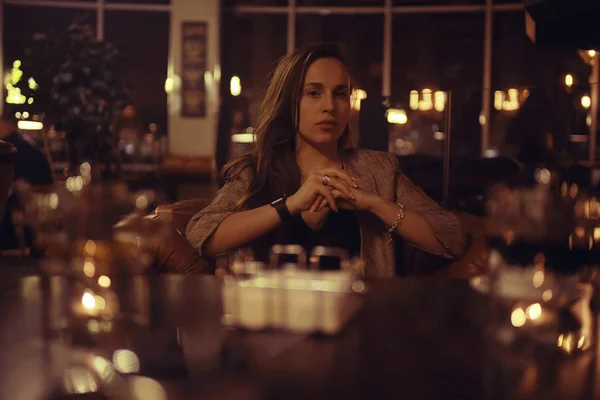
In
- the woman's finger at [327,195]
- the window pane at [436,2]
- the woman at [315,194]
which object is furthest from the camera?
the window pane at [436,2]

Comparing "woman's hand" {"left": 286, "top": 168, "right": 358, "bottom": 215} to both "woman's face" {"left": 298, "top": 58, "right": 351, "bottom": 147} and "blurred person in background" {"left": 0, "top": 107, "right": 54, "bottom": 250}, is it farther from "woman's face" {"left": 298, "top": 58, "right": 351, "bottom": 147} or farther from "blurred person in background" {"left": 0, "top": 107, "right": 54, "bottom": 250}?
"blurred person in background" {"left": 0, "top": 107, "right": 54, "bottom": 250}

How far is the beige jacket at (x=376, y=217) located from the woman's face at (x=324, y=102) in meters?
0.16

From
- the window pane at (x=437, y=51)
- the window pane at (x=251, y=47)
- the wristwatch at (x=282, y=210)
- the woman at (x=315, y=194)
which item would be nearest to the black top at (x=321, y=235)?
the woman at (x=315, y=194)

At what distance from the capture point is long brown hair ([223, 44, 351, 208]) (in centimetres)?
207

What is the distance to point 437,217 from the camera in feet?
6.61

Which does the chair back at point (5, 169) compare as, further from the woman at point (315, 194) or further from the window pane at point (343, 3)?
the window pane at point (343, 3)

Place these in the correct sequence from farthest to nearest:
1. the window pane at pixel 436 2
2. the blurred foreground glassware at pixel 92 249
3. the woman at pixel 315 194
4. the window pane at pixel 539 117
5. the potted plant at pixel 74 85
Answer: the window pane at pixel 436 2 < the potted plant at pixel 74 85 < the window pane at pixel 539 117 < the woman at pixel 315 194 < the blurred foreground glassware at pixel 92 249

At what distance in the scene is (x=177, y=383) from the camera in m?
0.74

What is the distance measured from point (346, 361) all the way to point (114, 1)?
341 inches

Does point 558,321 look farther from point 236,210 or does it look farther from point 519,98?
point 519,98

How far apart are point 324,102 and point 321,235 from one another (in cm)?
35

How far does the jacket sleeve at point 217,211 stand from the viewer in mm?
1935

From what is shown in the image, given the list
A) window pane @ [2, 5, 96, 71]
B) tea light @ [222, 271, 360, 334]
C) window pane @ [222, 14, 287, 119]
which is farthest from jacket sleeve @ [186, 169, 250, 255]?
window pane @ [2, 5, 96, 71]

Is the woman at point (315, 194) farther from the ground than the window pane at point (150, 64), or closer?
closer
